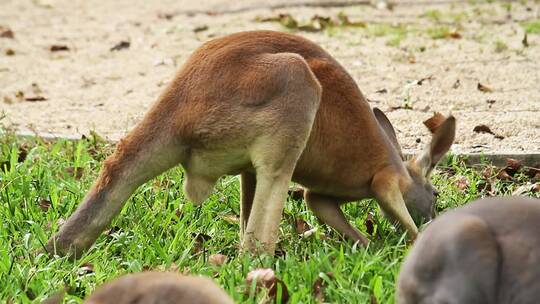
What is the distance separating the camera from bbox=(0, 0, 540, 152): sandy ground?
7.73 metres

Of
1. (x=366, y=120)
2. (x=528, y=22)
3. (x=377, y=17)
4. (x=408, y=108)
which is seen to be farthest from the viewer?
(x=377, y=17)

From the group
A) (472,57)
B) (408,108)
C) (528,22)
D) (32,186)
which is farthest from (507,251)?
(528,22)

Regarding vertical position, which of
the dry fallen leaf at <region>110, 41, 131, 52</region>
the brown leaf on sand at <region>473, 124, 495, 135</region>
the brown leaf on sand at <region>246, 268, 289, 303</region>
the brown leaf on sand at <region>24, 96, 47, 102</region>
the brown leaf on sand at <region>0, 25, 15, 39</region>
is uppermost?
the brown leaf on sand at <region>246, 268, 289, 303</region>

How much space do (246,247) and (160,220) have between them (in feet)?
2.22

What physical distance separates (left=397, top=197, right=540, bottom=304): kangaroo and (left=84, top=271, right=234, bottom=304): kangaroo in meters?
0.65

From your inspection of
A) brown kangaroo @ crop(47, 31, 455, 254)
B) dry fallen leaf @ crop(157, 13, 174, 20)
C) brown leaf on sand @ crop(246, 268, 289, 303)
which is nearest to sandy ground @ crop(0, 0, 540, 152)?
dry fallen leaf @ crop(157, 13, 174, 20)

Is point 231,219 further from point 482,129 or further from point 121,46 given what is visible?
point 121,46

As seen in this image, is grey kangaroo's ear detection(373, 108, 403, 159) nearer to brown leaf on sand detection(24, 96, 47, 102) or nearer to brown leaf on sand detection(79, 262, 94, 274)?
brown leaf on sand detection(79, 262, 94, 274)

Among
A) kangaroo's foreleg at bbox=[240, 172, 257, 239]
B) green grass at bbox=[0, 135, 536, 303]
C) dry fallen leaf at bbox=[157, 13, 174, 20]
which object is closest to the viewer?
green grass at bbox=[0, 135, 536, 303]

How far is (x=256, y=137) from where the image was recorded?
203 inches

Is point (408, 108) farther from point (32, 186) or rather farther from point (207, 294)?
point (207, 294)

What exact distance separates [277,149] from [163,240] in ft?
2.47

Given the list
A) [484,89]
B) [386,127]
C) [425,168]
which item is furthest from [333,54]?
[425,168]

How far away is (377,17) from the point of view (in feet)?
37.4
